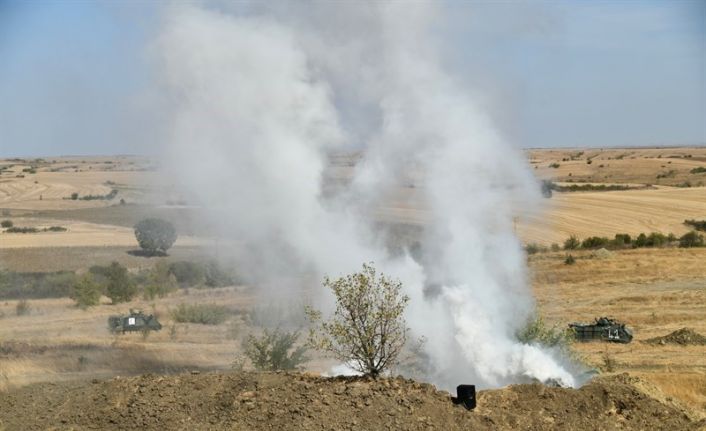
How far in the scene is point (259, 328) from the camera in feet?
120

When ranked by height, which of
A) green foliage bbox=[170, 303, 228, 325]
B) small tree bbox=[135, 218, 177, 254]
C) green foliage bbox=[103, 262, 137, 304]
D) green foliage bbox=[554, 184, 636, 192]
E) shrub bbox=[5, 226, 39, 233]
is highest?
green foliage bbox=[554, 184, 636, 192]

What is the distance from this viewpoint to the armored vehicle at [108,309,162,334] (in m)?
36.3

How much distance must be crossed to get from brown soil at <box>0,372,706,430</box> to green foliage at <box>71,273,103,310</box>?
2479 cm

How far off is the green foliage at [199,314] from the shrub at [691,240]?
38501mm

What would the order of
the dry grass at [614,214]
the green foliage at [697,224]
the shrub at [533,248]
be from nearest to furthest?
the shrub at [533,248]
the dry grass at [614,214]
the green foliage at [697,224]

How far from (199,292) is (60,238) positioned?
28.3m

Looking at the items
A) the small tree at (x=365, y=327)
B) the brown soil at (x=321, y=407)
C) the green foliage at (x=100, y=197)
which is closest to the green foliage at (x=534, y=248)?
the brown soil at (x=321, y=407)

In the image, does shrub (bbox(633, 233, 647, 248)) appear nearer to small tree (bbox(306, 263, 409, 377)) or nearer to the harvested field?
the harvested field

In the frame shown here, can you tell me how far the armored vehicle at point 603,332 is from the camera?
36.5m

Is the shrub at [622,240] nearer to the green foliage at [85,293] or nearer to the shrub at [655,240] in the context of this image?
the shrub at [655,240]

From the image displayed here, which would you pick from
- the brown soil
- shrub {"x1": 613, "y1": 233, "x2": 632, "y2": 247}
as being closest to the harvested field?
shrub {"x1": 613, "y1": 233, "x2": 632, "y2": 247}

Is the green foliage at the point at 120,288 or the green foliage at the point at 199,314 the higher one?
the green foliage at the point at 120,288

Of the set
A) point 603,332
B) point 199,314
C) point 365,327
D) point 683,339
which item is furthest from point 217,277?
point 365,327

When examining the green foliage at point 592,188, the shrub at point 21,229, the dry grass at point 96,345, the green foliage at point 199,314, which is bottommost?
the dry grass at point 96,345
